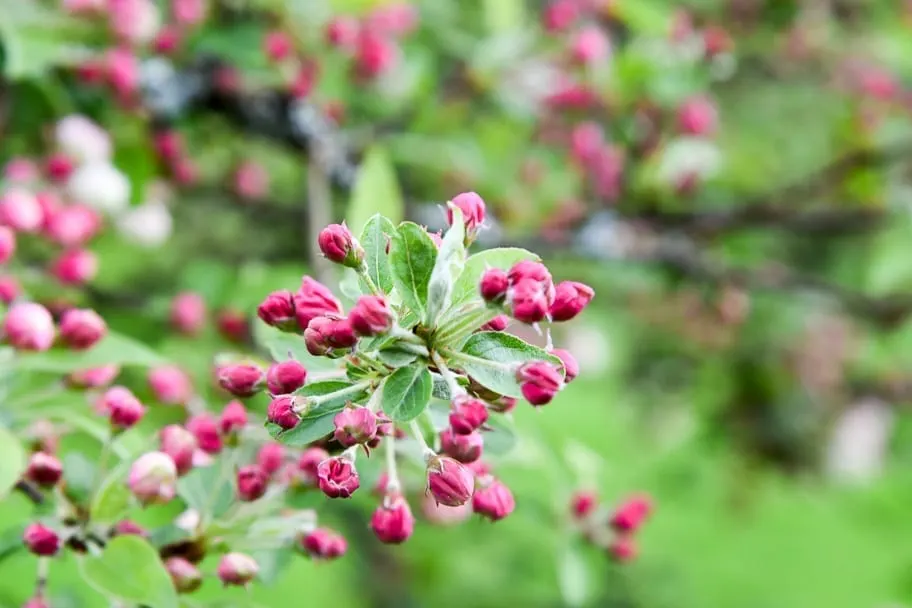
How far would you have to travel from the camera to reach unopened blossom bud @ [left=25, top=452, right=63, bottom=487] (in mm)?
779

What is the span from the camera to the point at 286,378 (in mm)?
660

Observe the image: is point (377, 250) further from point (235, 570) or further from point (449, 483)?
point (235, 570)

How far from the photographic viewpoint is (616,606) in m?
3.44

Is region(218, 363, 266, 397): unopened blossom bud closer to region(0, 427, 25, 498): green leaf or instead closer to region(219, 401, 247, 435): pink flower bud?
region(219, 401, 247, 435): pink flower bud

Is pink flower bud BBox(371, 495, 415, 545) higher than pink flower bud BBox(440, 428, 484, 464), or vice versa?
pink flower bud BBox(440, 428, 484, 464)

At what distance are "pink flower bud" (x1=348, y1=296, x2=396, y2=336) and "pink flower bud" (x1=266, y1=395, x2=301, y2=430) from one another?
0.24 ft

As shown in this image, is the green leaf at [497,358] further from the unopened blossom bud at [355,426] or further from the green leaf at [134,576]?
the green leaf at [134,576]

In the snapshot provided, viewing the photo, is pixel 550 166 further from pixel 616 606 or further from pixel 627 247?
pixel 616 606

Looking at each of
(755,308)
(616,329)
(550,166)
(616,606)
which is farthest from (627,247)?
(616,329)

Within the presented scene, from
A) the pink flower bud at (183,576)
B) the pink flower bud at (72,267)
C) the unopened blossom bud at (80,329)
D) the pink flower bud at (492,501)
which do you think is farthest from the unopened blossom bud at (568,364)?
the pink flower bud at (72,267)

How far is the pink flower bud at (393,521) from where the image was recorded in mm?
704

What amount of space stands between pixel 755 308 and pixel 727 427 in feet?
9.19

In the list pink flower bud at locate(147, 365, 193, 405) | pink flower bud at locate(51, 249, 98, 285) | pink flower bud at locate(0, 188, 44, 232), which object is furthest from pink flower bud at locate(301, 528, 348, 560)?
pink flower bud at locate(51, 249, 98, 285)

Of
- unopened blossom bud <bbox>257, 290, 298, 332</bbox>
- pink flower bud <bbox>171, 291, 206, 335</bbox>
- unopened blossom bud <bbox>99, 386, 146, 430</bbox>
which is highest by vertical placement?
pink flower bud <bbox>171, 291, 206, 335</bbox>
